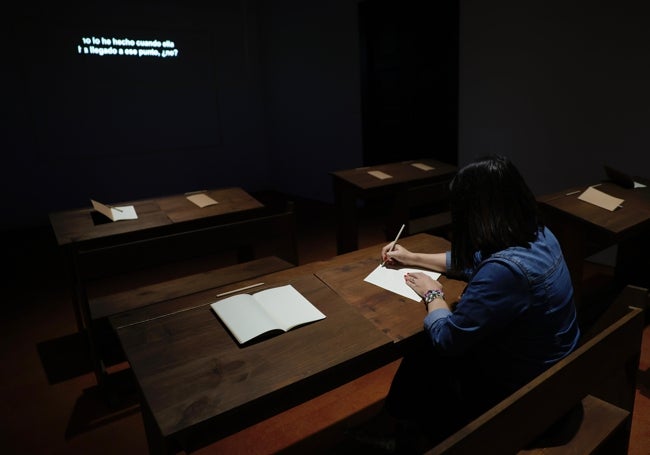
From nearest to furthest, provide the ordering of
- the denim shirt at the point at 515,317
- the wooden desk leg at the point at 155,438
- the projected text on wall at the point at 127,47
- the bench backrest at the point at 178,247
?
the wooden desk leg at the point at 155,438 < the denim shirt at the point at 515,317 < the bench backrest at the point at 178,247 < the projected text on wall at the point at 127,47

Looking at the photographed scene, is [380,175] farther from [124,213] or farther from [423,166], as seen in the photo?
[124,213]

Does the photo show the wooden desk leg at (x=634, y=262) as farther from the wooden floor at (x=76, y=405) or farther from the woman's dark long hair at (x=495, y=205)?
the woman's dark long hair at (x=495, y=205)

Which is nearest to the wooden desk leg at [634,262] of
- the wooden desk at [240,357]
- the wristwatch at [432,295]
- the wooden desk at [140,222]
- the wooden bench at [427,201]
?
the wooden bench at [427,201]

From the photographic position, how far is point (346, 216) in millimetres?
3850

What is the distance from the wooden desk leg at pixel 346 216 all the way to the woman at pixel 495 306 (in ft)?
7.57

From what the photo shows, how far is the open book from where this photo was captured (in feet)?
4.69

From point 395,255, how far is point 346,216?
1941 mm

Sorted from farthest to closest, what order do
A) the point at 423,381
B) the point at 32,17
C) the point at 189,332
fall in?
the point at 32,17 → the point at 423,381 → the point at 189,332

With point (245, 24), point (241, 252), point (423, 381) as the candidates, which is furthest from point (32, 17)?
point (423, 381)

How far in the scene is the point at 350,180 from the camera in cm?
366

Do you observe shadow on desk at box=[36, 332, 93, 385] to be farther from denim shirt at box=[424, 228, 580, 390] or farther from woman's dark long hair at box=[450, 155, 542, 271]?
woman's dark long hair at box=[450, 155, 542, 271]

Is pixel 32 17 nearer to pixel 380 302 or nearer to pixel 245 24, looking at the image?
pixel 245 24

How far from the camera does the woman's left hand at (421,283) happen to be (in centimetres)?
165

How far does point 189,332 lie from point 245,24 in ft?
20.6
